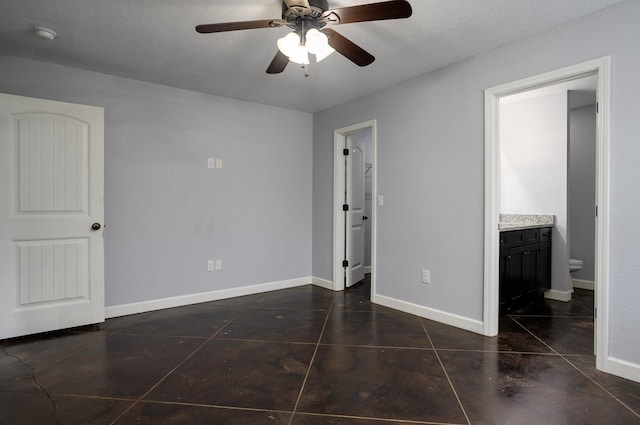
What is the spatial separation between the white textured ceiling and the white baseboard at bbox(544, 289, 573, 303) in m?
2.91

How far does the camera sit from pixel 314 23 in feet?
6.41

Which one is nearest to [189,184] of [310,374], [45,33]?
[45,33]

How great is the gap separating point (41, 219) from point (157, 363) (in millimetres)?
1664

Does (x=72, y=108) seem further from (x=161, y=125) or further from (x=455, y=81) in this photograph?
(x=455, y=81)

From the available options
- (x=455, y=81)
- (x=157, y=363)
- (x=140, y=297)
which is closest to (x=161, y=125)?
(x=140, y=297)

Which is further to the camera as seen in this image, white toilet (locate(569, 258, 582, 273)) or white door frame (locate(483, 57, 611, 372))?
white toilet (locate(569, 258, 582, 273))

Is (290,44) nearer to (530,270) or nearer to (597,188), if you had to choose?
(597,188)

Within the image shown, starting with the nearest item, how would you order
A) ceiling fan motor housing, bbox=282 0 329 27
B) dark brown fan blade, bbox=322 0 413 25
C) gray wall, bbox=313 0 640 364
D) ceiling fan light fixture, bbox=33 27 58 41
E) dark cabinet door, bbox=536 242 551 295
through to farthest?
dark brown fan blade, bbox=322 0 413 25 < ceiling fan motor housing, bbox=282 0 329 27 < gray wall, bbox=313 0 640 364 < ceiling fan light fixture, bbox=33 27 58 41 < dark cabinet door, bbox=536 242 551 295

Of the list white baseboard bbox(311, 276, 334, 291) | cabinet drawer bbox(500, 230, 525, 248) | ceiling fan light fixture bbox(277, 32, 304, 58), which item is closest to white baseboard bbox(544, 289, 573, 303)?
cabinet drawer bbox(500, 230, 525, 248)

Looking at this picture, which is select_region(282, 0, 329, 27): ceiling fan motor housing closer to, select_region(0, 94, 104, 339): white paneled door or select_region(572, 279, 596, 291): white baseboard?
select_region(0, 94, 104, 339): white paneled door

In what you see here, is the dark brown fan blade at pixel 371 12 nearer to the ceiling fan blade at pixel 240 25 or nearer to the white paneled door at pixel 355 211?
the ceiling fan blade at pixel 240 25

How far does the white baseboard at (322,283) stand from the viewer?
4.34 m

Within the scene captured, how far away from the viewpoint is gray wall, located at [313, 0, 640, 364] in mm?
2053

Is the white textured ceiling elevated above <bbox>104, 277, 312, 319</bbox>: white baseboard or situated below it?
above
